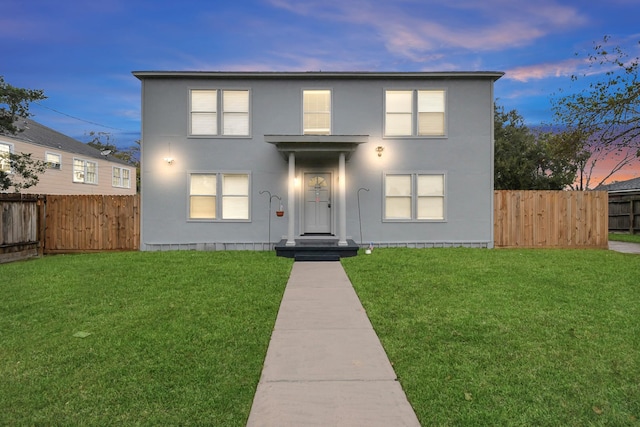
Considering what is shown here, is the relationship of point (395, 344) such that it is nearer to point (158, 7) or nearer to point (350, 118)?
point (350, 118)

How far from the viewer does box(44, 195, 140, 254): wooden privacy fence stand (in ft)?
37.7

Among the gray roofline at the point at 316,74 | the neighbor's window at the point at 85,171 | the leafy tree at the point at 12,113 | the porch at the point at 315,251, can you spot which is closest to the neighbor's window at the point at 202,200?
the porch at the point at 315,251

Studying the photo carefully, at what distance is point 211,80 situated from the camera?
11.7 m

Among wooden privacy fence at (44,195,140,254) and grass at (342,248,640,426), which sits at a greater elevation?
wooden privacy fence at (44,195,140,254)

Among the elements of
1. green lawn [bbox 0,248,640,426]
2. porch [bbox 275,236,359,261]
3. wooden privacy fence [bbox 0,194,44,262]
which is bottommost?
green lawn [bbox 0,248,640,426]

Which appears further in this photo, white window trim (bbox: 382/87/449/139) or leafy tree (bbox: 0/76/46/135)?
leafy tree (bbox: 0/76/46/135)

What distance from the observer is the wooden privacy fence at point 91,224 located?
1149cm

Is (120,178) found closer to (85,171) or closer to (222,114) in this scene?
(85,171)

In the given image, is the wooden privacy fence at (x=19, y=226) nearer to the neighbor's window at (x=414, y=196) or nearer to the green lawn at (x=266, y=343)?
the green lawn at (x=266, y=343)

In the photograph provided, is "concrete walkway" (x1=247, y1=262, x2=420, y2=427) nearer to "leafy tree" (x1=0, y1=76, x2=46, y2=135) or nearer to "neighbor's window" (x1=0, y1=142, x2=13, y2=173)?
"leafy tree" (x1=0, y1=76, x2=46, y2=135)

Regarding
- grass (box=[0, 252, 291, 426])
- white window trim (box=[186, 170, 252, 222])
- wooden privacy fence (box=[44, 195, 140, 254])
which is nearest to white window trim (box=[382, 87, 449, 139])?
white window trim (box=[186, 170, 252, 222])

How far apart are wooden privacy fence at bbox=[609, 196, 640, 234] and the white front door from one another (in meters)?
17.2

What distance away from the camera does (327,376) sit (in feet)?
10.4

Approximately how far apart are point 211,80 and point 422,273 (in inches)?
358
